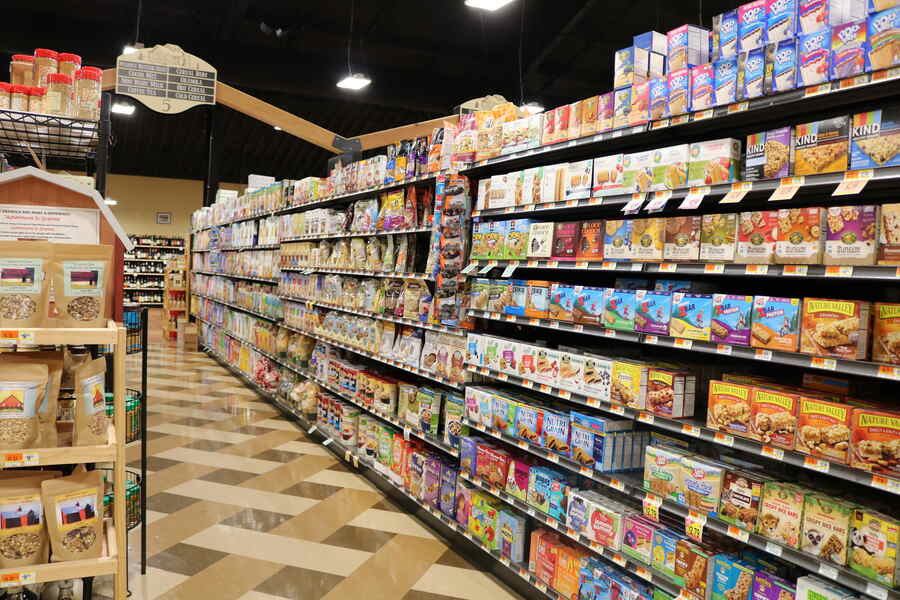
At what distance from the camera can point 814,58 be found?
83.0 inches

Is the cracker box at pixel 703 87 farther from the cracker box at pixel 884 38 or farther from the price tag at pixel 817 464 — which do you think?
the price tag at pixel 817 464

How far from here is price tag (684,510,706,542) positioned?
242 centimetres

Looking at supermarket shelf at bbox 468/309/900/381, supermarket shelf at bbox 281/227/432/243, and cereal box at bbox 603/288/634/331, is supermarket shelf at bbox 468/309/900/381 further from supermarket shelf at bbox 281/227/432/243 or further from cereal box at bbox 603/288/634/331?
supermarket shelf at bbox 281/227/432/243

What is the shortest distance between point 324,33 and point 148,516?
9.75 meters

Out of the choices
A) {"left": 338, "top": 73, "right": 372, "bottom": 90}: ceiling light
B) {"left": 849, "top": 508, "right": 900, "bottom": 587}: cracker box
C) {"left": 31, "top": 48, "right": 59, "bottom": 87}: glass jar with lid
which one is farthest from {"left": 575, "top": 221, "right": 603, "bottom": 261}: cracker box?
{"left": 338, "top": 73, "right": 372, "bottom": 90}: ceiling light

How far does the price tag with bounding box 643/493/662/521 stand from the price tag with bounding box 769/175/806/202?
1.25 m

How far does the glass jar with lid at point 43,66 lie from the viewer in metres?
3.10

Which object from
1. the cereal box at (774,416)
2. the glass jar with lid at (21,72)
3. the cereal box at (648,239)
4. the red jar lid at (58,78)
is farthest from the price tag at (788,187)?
the glass jar with lid at (21,72)

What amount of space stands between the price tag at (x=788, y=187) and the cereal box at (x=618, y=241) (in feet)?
2.26

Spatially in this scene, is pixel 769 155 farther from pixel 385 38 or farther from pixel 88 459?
pixel 385 38

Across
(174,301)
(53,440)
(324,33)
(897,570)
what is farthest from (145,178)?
(897,570)

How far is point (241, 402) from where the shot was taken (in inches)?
297

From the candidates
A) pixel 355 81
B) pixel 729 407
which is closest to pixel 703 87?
pixel 729 407

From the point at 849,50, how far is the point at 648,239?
967mm
